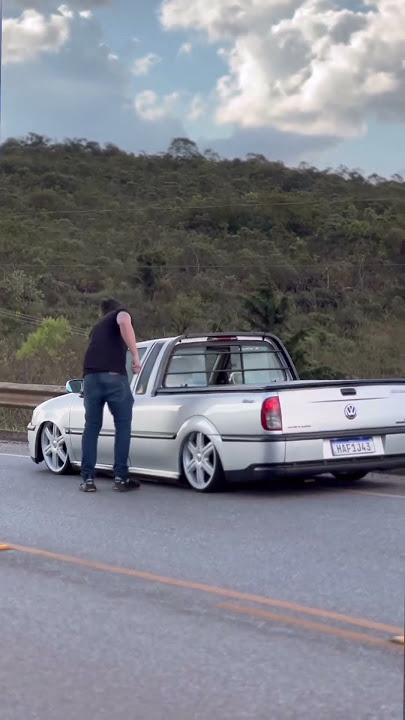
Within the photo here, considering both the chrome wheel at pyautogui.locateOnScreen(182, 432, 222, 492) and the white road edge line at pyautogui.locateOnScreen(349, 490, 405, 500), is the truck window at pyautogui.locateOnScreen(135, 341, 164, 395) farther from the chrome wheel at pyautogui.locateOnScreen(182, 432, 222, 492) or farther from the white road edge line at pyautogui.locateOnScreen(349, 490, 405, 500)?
the white road edge line at pyautogui.locateOnScreen(349, 490, 405, 500)

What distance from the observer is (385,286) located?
5897 cm

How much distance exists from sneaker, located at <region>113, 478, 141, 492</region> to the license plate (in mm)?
1903

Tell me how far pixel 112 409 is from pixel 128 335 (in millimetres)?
694

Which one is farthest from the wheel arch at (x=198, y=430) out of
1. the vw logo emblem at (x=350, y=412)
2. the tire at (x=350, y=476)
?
the tire at (x=350, y=476)

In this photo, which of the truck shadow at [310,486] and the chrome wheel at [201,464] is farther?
the truck shadow at [310,486]

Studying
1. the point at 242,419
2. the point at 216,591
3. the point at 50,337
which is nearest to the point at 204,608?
the point at 216,591

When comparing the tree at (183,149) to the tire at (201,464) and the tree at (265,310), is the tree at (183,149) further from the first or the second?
the tire at (201,464)

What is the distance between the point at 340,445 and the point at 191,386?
1.74m

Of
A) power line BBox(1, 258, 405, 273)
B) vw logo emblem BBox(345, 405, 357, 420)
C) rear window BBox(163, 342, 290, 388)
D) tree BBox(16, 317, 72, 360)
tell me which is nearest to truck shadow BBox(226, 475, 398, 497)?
vw logo emblem BBox(345, 405, 357, 420)

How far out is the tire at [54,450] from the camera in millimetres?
12844

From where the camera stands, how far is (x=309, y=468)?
34.8 ft

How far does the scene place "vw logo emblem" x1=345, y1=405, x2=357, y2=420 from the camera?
10.8m

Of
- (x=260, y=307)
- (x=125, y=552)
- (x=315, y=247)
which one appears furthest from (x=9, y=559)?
(x=315, y=247)

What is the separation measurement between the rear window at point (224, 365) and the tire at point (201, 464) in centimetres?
85
